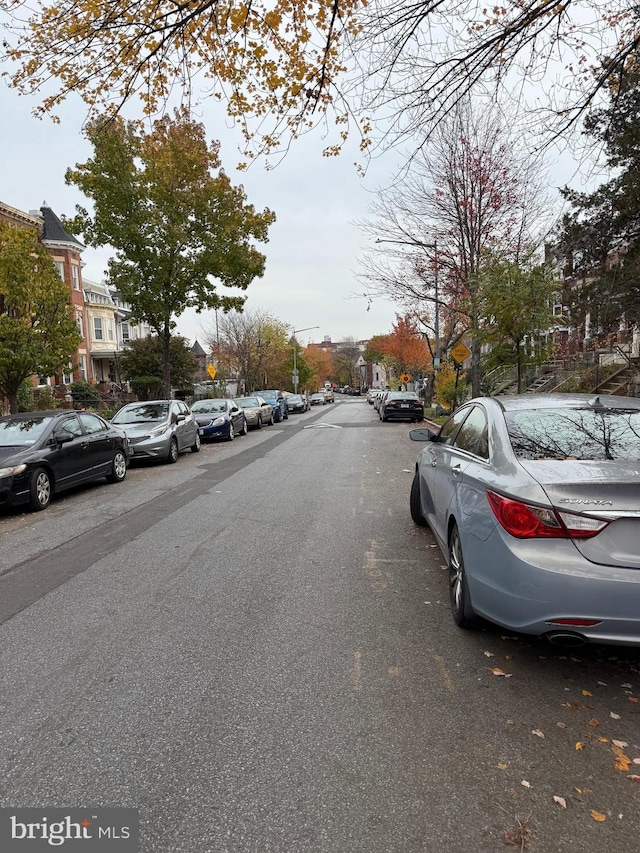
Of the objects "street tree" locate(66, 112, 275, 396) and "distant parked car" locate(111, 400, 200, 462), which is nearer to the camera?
"distant parked car" locate(111, 400, 200, 462)

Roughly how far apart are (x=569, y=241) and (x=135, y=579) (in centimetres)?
1419

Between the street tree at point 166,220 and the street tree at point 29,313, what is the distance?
571cm

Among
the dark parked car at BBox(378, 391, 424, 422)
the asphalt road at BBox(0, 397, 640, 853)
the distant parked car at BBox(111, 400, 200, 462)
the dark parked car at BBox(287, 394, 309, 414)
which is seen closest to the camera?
the asphalt road at BBox(0, 397, 640, 853)

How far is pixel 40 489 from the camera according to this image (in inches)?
335

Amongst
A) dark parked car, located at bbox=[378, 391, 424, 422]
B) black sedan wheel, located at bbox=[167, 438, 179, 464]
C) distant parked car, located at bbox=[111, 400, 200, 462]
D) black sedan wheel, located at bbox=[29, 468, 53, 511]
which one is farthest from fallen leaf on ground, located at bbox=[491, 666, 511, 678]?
dark parked car, located at bbox=[378, 391, 424, 422]

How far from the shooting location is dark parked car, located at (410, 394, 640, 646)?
116 inches

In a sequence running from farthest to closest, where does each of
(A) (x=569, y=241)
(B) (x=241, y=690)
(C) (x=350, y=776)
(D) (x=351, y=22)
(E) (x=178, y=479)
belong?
(A) (x=569, y=241) → (E) (x=178, y=479) → (D) (x=351, y=22) → (B) (x=241, y=690) → (C) (x=350, y=776)

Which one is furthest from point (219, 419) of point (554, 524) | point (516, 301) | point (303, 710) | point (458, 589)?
point (554, 524)

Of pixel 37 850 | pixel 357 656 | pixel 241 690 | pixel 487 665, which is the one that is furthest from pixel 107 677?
pixel 487 665

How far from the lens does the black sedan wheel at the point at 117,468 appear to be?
10.9m

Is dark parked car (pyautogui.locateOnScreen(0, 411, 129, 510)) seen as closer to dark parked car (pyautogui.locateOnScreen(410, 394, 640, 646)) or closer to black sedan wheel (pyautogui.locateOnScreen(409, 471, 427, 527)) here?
black sedan wheel (pyautogui.locateOnScreen(409, 471, 427, 527))

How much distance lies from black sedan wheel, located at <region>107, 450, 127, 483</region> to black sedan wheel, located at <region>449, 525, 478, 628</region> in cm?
818

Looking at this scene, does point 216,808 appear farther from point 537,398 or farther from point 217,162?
point 217,162

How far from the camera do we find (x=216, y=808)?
228 cm
